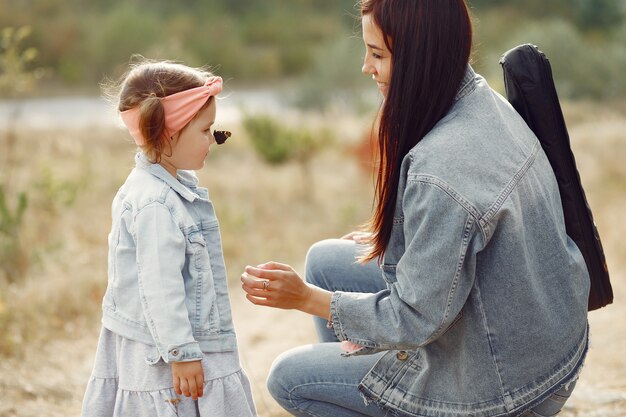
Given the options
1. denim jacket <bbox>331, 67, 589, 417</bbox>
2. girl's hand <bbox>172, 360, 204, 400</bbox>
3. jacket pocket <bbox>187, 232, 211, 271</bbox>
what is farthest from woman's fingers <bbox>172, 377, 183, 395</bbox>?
denim jacket <bbox>331, 67, 589, 417</bbox>

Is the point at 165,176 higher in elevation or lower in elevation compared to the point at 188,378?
higher

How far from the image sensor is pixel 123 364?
220 cm

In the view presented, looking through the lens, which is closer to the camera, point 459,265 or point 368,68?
point 459,265

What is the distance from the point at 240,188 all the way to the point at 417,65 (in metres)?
5.69

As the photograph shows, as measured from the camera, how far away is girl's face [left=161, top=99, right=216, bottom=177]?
2.23 metres

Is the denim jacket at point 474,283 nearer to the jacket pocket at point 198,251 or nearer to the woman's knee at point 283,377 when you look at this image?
the woman's knee at point 283,377

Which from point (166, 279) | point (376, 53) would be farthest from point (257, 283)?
point (376, 53)

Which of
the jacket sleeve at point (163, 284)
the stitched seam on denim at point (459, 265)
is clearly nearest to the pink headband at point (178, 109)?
the jacket sleeve at point (163, 284)

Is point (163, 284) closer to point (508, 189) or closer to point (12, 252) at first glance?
point (508, 189)

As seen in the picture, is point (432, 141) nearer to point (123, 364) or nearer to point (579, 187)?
→ point (579, 187)

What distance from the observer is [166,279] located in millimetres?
2084

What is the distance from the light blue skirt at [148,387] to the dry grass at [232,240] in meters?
0.92

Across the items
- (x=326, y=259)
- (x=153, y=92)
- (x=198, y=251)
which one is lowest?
(x=198, y=251)

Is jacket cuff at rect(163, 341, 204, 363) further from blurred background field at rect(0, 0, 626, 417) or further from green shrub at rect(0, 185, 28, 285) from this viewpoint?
green shrub at rect(0, 185, 28, 285)
